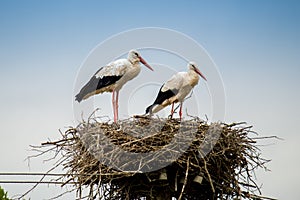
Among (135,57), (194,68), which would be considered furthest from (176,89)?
(135,57)

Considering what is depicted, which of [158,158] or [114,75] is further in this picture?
[114,75]

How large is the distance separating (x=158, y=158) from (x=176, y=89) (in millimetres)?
2053

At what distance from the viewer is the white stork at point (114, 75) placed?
21.3 feet

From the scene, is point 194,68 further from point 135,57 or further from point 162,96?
point 135,57

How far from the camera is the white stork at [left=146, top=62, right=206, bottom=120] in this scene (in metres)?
6.42

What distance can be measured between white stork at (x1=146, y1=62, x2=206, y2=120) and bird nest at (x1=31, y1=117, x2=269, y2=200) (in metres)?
1.43

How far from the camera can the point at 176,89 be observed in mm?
6422

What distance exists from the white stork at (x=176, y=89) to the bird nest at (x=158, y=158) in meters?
1.43

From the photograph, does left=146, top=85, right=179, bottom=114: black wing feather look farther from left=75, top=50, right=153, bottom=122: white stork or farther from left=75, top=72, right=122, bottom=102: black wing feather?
left=75, top=72, right=122, bottom=102: black wing feather

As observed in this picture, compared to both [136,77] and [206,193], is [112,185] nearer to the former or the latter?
[206,193]

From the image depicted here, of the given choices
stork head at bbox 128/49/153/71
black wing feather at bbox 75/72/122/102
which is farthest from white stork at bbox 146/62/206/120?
black wing feather at bbox 75/72/122/102

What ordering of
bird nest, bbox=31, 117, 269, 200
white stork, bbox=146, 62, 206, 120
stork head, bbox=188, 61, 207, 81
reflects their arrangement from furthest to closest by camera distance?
1. stork head, bbox=188, 61, 207, 81
2. white stork, bbox=146, 62, 206, 120
3. bird nest, bbox=31, 117, 269, 200

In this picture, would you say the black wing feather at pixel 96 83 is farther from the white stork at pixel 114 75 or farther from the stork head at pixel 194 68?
the stork head at pixel 194 68

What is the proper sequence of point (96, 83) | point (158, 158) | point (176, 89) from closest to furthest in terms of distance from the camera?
point (158, 158) < point (176, 89) < point (96, 83)
